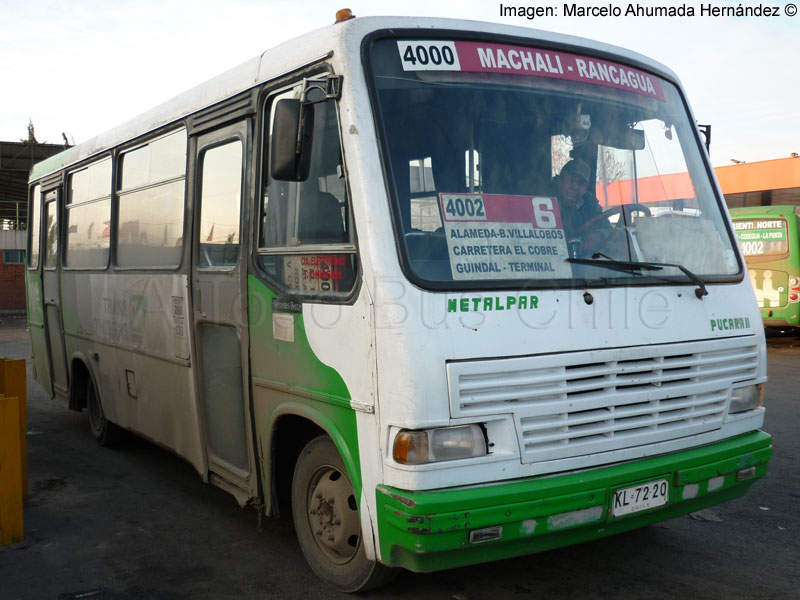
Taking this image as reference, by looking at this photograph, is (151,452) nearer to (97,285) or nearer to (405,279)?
(97,285)

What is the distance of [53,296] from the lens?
8.61 meters

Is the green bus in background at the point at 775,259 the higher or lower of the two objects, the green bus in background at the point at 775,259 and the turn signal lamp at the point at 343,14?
the lower

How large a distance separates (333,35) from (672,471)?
2.60m

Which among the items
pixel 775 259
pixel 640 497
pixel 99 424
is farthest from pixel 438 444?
pixel 775 259

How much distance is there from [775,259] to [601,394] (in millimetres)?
14712

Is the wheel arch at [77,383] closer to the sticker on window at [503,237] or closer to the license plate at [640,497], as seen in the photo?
the sticker on window at [503,237]

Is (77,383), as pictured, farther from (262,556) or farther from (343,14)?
(343,14)

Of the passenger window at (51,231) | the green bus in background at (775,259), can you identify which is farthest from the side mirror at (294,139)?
the green bus in background at (775,259)

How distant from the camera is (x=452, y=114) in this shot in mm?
3811

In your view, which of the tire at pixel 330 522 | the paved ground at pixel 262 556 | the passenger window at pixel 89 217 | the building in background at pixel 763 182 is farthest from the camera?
the building in background at pixel 763 182

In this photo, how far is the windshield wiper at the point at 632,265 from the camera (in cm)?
388

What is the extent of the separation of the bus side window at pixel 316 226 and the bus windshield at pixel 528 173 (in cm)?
30

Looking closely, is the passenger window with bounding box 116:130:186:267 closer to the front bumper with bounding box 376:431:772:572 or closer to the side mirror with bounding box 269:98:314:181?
the side mirror with bounding box 269:98:314:181

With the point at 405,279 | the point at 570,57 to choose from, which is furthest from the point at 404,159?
the point at 570,57
